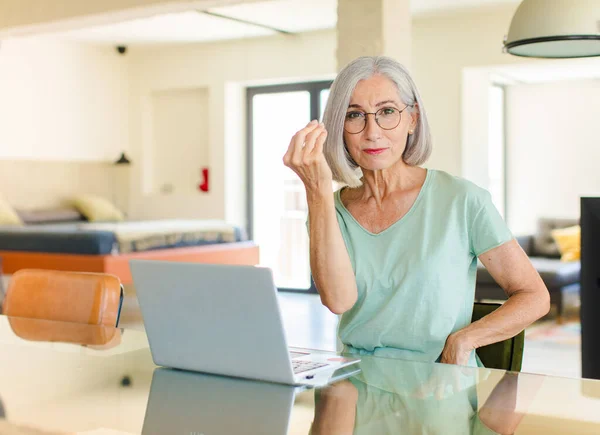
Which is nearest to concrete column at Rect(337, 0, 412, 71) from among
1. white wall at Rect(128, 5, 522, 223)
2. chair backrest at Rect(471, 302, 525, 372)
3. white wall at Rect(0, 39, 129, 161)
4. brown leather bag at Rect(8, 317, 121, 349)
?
white wall at Rect(128, 5, 522, 223)

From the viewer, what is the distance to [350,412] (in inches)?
52.0

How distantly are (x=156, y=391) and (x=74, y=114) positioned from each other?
8287 mm

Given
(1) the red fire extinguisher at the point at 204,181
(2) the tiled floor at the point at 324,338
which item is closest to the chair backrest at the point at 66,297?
(2) the tiled floor at the point at 324,338

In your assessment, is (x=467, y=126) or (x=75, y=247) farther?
(x=467, y=126)

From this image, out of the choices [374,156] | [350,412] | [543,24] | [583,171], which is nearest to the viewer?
[350,412]

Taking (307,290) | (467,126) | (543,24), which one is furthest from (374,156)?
(307,290)

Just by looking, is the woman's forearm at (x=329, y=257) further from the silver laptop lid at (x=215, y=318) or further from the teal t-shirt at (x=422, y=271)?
the silver laptop lid at (x=215, y=318)

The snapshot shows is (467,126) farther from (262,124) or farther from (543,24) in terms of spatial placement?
(543,24)

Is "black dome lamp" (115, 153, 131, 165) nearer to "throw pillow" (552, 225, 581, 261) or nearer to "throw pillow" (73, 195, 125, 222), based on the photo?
"throw pillow" (73, 195, 125, 222)

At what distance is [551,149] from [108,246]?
4.81m

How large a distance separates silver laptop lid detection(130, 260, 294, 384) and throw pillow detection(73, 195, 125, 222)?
7.56 metres

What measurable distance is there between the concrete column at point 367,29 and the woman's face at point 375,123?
10.5ft

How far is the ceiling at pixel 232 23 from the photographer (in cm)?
711

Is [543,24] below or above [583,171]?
above
